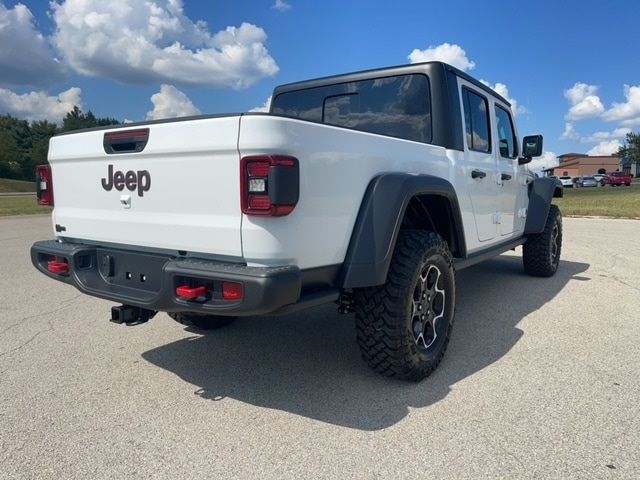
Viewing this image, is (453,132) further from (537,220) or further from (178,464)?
(178,464)

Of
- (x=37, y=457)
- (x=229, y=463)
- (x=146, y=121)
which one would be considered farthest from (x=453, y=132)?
(x=37, y=457)

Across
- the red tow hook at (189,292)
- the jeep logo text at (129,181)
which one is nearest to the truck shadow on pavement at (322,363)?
the red tow hook at (189,292)

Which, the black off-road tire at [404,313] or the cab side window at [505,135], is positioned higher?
the cab side window at [505,135]

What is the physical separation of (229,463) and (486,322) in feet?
9.38

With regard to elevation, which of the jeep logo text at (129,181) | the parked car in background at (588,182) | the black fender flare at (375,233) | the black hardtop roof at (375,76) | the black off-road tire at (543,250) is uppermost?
the parked car in background at (588,182)

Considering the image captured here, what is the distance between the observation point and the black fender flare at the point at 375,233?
107 inches

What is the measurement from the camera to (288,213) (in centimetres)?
234

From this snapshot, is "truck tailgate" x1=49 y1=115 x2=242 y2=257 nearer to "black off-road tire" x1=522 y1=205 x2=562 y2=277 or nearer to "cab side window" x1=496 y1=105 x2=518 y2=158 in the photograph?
"cab side window" x1=496 y1=105 x2=518 y2=158

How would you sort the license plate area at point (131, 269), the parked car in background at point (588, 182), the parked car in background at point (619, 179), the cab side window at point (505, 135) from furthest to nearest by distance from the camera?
the parked car in background at point (588, 182) < the parked car in background at point (619, 179) < the cab side window at point (505, 135) < the license plate area at point (131, 269)

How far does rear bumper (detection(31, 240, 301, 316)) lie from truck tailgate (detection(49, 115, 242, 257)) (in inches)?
3.9

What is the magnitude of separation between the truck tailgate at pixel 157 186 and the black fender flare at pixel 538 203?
4354mm

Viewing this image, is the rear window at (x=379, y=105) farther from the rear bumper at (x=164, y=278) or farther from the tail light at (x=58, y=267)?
the tail light at (x=58, y=267)

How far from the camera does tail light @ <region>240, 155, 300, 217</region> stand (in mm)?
2258

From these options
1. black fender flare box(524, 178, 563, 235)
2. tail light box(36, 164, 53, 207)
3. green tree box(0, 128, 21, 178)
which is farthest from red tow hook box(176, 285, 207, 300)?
green tree box(0, 128, 21, 178)
